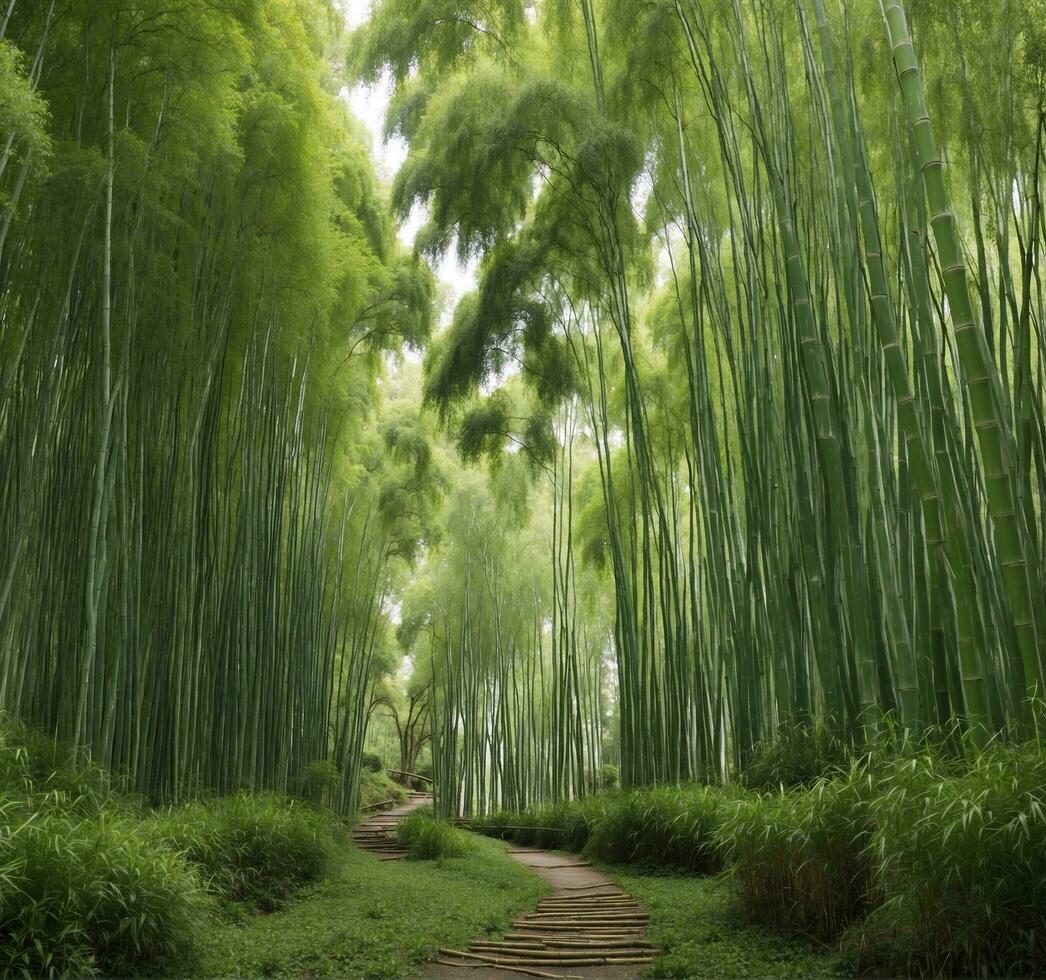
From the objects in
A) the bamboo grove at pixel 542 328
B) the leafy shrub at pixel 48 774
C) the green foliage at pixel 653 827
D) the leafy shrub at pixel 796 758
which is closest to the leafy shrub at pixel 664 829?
the green foliage at pixel 653 827

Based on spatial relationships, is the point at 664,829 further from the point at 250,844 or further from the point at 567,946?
the point at 250,844

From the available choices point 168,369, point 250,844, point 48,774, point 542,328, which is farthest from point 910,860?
→ point 542,328

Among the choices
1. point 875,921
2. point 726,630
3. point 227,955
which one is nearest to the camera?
point 875,921

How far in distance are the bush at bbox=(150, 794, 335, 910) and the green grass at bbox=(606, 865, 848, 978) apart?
1864 millimetres

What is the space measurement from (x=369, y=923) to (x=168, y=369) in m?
3.36

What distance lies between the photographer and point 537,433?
8.58 m

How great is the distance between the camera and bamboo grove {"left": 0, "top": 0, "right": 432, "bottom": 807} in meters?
4.17

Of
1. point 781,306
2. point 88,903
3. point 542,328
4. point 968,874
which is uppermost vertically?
point 542,328

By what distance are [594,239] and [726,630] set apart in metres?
3.02

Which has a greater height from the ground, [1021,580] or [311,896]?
[1021,580]

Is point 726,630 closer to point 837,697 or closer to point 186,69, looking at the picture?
point 837,697

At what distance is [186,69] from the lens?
14.1 ft

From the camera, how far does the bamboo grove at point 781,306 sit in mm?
3219

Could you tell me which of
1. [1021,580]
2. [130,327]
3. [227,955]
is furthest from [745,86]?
[227,955]
